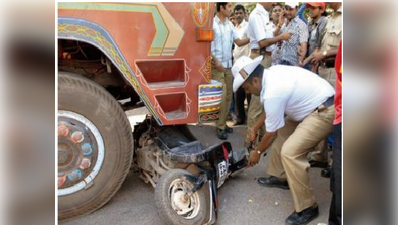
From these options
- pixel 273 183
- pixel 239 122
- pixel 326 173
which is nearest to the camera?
pixel 273 183

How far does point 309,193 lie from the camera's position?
9.89 ft

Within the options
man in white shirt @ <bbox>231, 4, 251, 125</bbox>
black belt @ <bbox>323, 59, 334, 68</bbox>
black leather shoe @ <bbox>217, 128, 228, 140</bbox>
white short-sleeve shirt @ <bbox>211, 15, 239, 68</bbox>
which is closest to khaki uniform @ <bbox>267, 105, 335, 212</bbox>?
black belt @ <bbox>323, 59, 334, 68</bbox>

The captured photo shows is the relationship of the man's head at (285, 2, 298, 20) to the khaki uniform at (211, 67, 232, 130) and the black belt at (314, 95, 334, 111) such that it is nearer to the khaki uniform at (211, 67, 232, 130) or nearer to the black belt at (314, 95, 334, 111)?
the khaki uniform at (211, 67, 232, 130)

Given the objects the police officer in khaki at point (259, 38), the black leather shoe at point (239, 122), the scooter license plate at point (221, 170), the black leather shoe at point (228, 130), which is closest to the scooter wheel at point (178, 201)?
the scooter license plate at point (221, 170)

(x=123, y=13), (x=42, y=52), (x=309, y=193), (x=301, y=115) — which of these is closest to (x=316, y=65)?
(x=301, y=115)

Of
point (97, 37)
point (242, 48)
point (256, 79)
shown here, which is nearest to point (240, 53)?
point (242, 48)

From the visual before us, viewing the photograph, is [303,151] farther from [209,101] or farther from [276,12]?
[276,12]

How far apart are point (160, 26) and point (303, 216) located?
71.6 inches

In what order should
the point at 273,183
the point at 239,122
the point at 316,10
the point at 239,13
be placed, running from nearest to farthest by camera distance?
the point at 273,183 → the point at 316,10 → the point at 239,122 → the point at 239,13

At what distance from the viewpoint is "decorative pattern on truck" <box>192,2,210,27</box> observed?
9.96 ft

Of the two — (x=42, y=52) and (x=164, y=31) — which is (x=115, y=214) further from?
(x=42, y=52)

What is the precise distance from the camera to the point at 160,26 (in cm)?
289

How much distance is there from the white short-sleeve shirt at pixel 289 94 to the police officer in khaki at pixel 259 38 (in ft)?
4.89

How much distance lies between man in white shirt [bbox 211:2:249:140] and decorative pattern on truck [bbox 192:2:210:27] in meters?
1.80
